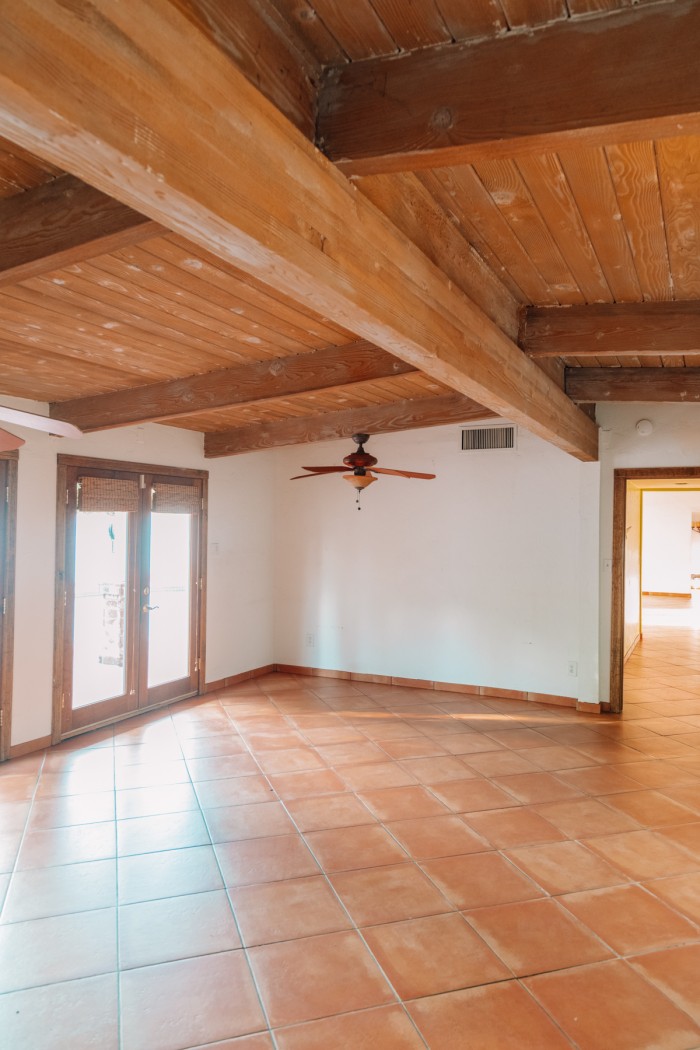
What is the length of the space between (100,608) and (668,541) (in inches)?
528

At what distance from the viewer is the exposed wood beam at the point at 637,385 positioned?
4398 mm

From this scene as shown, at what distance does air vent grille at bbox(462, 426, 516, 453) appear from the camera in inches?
246

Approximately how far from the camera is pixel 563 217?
7.09 ft

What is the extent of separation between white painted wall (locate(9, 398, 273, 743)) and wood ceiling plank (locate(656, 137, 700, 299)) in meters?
4.15

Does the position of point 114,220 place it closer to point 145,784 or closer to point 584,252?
point 584,252

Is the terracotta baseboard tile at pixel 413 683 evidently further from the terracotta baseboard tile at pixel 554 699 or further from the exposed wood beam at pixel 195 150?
the exposed wood beam at pixel 195 150

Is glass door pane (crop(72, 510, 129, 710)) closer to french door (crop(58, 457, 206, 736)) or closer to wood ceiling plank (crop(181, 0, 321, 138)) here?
french door (crop(58, 457, 206, 736))

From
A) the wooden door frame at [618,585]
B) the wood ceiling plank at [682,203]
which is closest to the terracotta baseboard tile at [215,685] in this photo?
the wooden door frame at [618,585]

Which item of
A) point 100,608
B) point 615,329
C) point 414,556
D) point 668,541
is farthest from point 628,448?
point 668,541

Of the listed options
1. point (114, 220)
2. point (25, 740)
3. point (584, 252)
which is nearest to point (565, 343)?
point (584, 252)

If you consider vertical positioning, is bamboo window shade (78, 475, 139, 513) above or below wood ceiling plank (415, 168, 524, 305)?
below

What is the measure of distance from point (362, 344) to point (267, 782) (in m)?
2.76

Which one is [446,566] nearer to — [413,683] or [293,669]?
[413,683]

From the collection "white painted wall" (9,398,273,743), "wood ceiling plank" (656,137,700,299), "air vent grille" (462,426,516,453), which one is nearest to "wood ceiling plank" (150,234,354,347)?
"wood ceiling plank" (656,137,700,299)
